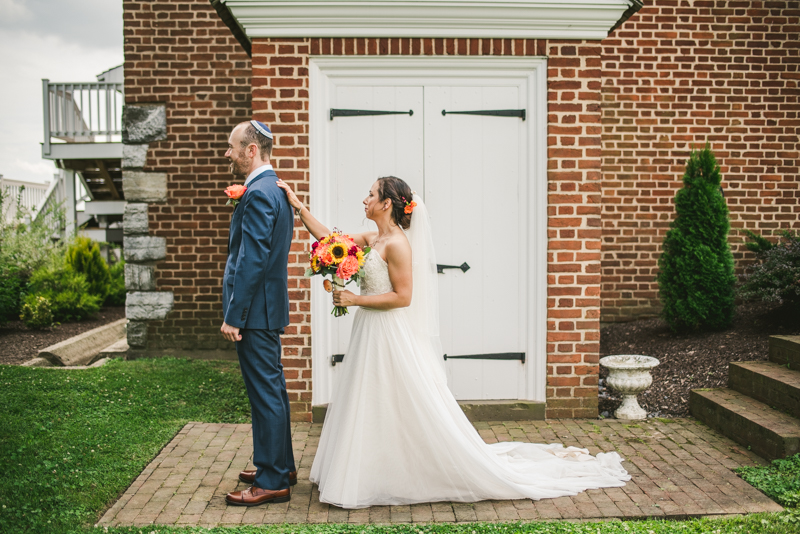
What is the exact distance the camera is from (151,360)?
675cm

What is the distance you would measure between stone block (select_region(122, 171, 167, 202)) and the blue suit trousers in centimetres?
425

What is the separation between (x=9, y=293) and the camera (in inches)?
332

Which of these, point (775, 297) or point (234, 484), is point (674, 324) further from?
point (234, 484)

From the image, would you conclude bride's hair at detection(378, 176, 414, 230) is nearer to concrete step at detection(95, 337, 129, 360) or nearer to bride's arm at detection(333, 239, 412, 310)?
bride's arm at detection(333, 239, 412, 310)

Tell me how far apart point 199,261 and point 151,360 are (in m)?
1.23

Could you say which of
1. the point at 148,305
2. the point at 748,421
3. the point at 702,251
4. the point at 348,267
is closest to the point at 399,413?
the point at 348,267

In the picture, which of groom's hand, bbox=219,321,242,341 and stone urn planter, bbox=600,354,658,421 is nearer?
groom's hand, bbox=219,321,242,341

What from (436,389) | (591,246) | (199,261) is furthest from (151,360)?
(591,246)

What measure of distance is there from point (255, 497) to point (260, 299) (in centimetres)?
111

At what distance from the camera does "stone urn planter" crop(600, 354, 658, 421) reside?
191 inches

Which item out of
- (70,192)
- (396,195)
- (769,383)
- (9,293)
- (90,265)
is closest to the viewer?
(396,195)

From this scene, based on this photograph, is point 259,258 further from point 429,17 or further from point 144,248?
point 144,248

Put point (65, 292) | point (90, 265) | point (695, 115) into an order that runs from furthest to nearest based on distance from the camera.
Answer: point (90, 265) → point (65, 292) → point (695, 115)

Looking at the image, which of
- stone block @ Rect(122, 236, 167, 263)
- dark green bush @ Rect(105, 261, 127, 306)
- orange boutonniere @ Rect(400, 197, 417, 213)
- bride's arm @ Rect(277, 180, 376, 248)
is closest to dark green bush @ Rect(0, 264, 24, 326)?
dark green bush @ Rect(105, 261, 127, 306)
